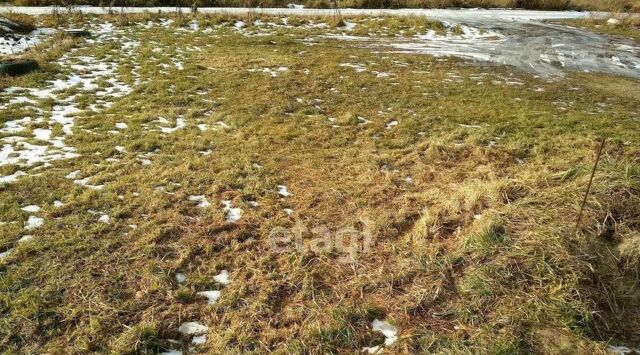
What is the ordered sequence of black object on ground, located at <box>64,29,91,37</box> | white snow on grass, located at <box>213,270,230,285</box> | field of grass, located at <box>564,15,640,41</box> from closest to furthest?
1. white snow on grass, located at <box>213,270,230,285</box>
2. black object on ground, located at <box>64,29,91,37</box>
3. field of grass, located at <box>564,15,640,41</box>

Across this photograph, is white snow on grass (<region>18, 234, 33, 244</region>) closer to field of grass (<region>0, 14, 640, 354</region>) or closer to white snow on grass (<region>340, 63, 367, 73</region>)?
field of grass (<region>0, 14, 640, 354</region>)

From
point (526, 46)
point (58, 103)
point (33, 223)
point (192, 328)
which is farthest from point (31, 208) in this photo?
point (526, 46)

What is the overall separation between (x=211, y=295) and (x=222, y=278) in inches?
7.5

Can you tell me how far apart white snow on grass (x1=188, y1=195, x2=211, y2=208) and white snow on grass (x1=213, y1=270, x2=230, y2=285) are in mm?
1050

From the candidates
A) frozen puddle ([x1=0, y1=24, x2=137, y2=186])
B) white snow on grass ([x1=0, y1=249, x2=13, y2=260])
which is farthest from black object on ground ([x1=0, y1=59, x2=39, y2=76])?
white snow on grass ([x1=0, y1=249, x2=13, y2=260])

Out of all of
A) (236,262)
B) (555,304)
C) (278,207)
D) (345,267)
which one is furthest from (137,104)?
(555,304)

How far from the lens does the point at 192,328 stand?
2.98 meters

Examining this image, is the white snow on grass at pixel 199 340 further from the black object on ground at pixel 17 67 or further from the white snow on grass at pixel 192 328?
the black object on ground at pixel 17 67

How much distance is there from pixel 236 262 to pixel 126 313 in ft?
2.98

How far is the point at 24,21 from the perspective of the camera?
1219cm

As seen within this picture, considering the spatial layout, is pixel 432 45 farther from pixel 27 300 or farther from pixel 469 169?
pixel 27 300

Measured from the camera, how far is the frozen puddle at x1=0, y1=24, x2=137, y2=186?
5.19 metres

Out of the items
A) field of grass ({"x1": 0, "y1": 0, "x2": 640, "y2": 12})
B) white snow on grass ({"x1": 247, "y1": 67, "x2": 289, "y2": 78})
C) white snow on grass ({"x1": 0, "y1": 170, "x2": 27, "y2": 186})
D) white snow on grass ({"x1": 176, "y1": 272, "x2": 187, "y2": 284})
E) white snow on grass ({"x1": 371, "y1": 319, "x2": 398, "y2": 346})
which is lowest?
white snow on grass ({"x1": 371, "y1": 319, "x2": 398, "y2": 346})

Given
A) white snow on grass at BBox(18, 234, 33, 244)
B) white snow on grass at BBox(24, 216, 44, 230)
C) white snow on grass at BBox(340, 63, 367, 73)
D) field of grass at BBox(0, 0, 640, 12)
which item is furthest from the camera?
field of grass at BBox(0, 0, 640, 12)
